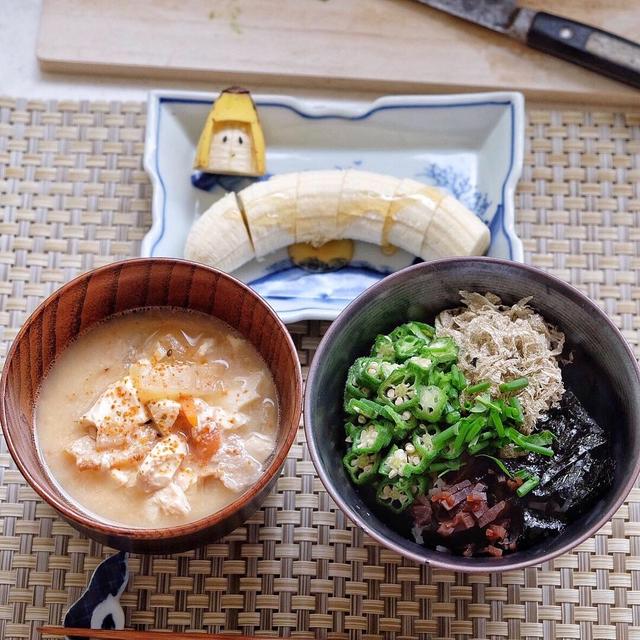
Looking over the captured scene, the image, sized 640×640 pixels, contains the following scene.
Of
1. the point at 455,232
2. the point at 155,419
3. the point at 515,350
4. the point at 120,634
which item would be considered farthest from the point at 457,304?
the point at 120,634

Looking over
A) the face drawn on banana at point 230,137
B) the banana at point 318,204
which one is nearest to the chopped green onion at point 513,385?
the banana at point 318,204

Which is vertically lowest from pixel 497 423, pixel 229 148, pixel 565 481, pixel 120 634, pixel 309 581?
pixel 120 634

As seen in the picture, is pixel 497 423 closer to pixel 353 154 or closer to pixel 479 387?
pixel 479 387

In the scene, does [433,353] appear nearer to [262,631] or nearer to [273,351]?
[273,351]

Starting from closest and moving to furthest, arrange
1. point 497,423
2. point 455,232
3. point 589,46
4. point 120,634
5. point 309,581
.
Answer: point 497,423 < point 120,634 < point 309,581 < point 455,232 < point 589,46

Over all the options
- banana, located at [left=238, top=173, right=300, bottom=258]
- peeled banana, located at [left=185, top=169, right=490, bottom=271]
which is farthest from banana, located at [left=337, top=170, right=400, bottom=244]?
banana, located at [left=238, top=173, right=300, bottom=258]

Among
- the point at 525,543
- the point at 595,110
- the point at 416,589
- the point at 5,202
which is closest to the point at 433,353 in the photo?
the point at 525,543

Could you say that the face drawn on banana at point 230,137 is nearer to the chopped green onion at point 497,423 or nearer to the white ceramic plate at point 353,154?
the white ceramic plate at point 353,154
